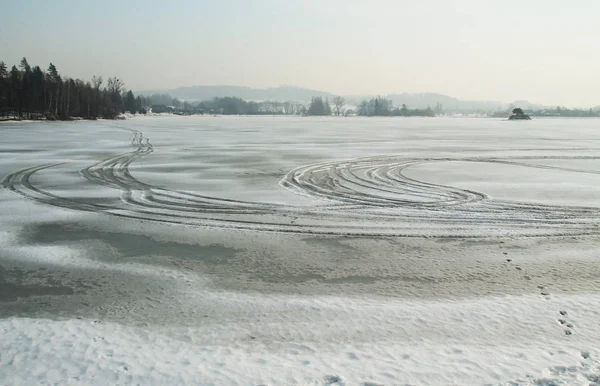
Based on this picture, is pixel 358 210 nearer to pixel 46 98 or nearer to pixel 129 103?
pixel 46 98

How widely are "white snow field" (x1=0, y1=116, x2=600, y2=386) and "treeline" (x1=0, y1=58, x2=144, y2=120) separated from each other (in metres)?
76.1

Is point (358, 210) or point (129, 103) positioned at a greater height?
point (129, 103)

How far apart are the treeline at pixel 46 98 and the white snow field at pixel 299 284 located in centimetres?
7608

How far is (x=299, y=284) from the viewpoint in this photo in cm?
683

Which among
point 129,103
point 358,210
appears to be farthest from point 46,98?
point 358,210

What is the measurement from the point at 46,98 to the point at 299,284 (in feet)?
308

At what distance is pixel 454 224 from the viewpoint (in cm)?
1000

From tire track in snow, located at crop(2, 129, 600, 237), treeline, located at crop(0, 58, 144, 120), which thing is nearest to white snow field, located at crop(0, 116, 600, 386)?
tire track in snow, located at crop(2, 129, 600, 237)

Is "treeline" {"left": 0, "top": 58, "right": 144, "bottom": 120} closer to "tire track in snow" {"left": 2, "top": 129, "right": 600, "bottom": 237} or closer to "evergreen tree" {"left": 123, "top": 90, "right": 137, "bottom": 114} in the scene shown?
"evergreen tree" {"left": 123, "top": 90, "right": 137, "bottom": 114}

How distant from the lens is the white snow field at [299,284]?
182 inches

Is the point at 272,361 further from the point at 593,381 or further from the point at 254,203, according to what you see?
the point at 254,203

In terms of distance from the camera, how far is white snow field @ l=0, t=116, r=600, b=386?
182 inches

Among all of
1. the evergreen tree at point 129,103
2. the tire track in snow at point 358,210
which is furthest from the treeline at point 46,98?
the tire track in snow at point 358,210

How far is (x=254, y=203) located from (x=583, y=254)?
671cm
